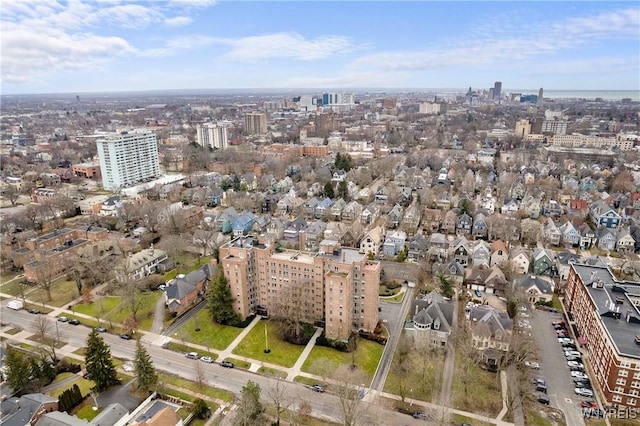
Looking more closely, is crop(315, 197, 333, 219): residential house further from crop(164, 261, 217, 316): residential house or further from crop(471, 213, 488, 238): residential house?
crop(164, 261, 217, 316): residential house

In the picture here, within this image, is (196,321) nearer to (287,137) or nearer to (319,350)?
(319,350)

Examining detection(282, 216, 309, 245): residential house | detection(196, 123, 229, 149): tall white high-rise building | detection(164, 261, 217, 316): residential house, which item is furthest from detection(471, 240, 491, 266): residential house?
detection(196, 123, 229, 149): tall white high-rise building

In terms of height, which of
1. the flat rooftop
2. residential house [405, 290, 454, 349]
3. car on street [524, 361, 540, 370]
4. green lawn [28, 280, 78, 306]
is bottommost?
car on street [524, 361, 540, 370]

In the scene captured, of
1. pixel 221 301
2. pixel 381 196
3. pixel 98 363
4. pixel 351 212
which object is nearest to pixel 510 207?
pixel 381 196

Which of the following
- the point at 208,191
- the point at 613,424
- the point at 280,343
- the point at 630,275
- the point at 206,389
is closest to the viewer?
the point at 613,424

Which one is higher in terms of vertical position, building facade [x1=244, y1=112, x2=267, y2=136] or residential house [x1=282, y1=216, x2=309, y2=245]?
building facade [x1=244, y1=112, x2=267, y2=136]

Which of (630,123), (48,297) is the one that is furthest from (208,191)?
(630,123)
